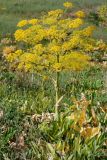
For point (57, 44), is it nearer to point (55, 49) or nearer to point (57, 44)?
point (57, 44)

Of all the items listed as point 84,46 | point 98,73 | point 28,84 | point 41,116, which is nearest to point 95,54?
point 98,73

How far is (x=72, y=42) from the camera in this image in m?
11.2

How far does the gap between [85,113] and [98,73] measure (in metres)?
10.2

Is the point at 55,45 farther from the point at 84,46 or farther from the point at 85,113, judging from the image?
the point at 85,113

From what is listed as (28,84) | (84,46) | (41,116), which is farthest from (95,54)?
(41,116)

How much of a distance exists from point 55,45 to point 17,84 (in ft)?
9.55

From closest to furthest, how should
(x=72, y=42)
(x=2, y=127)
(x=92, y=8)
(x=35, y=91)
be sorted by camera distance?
(x=2, y=127) < (x=72, y=42) < (x=35, y=91) < (x=92, y=8)

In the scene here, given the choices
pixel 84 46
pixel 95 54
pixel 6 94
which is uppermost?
pixel 84 46

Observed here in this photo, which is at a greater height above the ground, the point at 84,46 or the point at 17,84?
the point at 84,46

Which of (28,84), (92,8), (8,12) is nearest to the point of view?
(28,84)

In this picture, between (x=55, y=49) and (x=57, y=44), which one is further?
(x=57, y=44)

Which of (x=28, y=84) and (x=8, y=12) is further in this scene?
(x=8, y=12)

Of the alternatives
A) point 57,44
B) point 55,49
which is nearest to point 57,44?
point 57,44

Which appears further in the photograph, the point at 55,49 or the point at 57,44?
the point at 57,44
